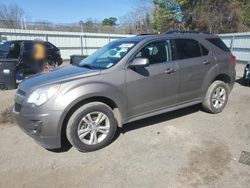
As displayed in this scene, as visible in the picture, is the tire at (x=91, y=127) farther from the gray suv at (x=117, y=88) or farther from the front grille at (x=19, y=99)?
the front grille at (x=19, y=99)

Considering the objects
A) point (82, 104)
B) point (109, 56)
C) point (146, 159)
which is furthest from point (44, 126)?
point (109, 56)

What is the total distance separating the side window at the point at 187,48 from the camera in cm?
447

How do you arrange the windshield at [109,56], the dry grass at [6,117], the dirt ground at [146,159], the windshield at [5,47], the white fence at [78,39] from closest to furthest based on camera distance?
the dirt ground at [146,159] → the windshield at [109,56] → the dry grass at [6,117] → the windshield at [5,47] → the white fence at [78,39]

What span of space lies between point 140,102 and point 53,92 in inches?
58.3

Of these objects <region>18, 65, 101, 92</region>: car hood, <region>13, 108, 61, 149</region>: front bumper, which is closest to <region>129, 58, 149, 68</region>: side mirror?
<region>18, 65, 101, 92</region>: car hood

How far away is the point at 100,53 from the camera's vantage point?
468cm

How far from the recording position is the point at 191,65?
14.9 feet

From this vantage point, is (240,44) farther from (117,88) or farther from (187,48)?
(117,88)

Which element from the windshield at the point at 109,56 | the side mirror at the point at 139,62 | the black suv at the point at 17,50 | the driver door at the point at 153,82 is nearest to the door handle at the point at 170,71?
the driver door at the point at 153,82

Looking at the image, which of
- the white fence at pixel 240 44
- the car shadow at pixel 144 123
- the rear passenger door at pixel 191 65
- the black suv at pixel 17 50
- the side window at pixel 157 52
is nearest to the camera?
the car shadow at pixel 144 123

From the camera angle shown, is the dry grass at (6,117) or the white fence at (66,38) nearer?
the dry grass at (6,117)

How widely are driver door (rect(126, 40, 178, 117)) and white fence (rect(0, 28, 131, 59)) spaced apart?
14.3 meters

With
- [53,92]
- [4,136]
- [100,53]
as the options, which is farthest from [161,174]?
[4,136]

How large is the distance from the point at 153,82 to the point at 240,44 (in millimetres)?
13021
